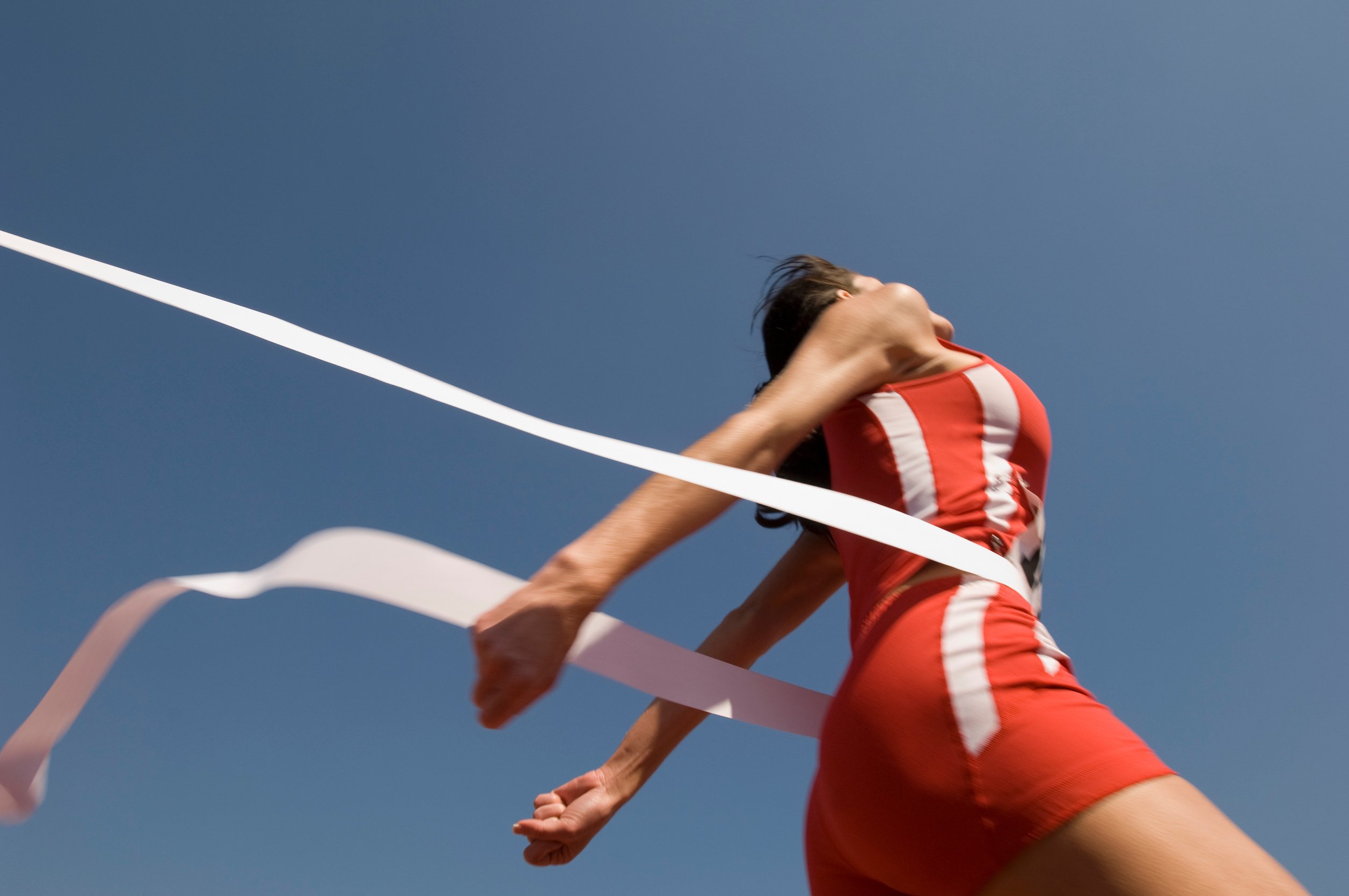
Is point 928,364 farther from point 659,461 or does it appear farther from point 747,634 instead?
point 747,634

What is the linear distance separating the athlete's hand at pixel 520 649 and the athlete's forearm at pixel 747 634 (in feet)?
2.35

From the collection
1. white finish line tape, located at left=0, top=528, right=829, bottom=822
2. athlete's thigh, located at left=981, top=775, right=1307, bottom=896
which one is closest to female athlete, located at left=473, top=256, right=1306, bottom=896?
athlete's thigh, located at left=981, top=775, right=1307, bottom=896

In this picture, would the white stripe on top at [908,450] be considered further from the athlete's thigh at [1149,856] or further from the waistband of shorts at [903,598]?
the athlete's thigh at [1149,856]

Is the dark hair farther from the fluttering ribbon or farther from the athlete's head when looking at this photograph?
the fluttering ribbon

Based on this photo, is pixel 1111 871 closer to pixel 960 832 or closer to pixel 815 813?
pixel 960 832

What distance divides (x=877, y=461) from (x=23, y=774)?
4.56ft

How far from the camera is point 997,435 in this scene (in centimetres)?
138

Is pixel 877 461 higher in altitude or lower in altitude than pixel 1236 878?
higher

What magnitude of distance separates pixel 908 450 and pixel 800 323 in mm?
636

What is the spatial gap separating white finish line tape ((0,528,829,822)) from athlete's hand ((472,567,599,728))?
0.06 m

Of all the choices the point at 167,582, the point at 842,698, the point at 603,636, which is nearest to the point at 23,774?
the point at 167,582

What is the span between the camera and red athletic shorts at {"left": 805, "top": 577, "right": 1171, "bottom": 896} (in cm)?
96

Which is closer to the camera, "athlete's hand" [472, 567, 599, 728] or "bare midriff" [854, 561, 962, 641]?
"athlete's hand" [472, 567, 599, 728]

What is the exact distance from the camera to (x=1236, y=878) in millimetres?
872
